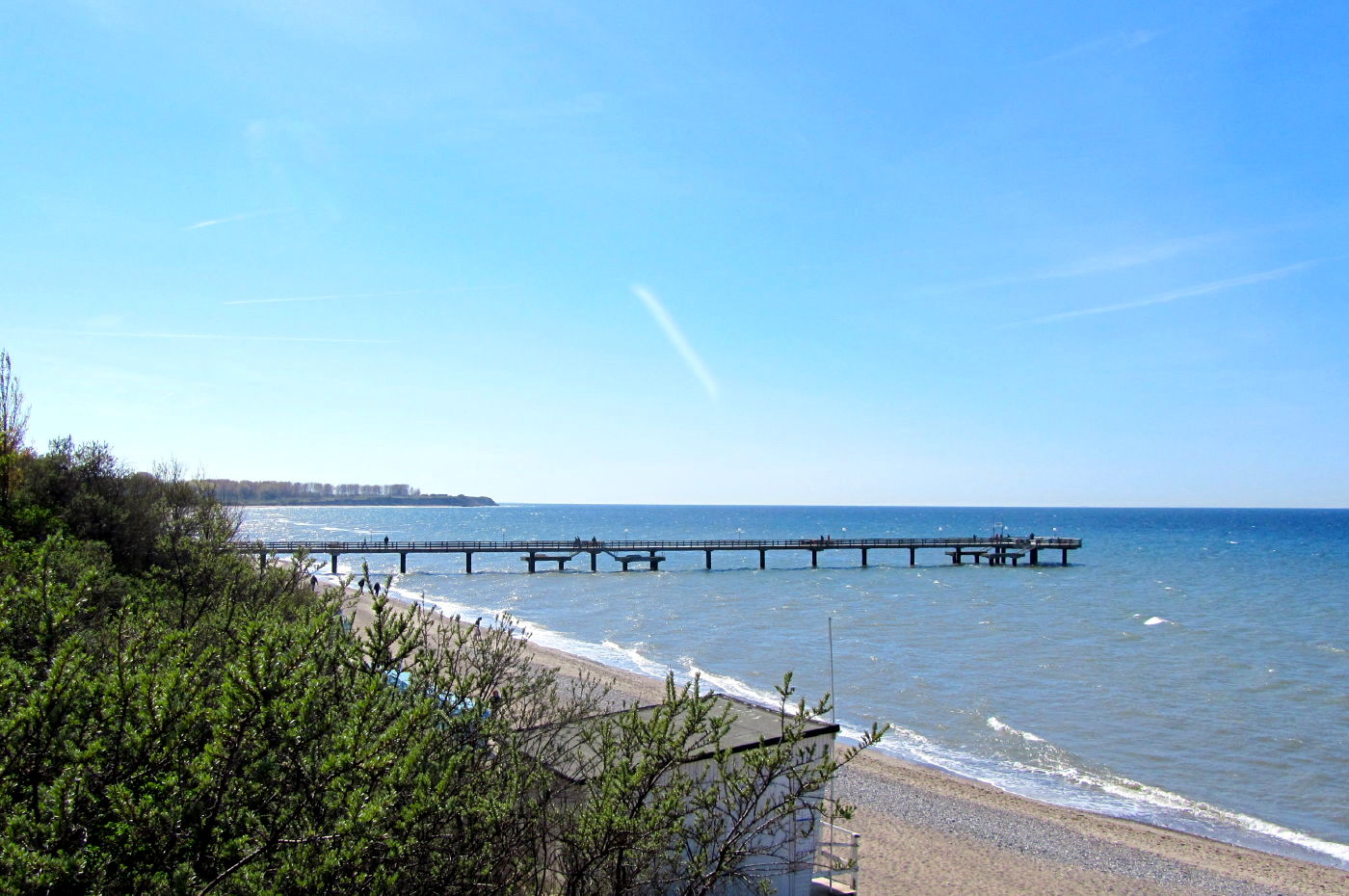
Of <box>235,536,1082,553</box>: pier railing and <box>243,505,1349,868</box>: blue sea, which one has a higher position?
<box>235,536,1082,553</box>: pier railing

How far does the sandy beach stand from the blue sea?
107 centimetres

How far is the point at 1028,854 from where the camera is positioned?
15.4 metres

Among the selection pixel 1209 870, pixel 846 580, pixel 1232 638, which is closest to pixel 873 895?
pixel 1209 870

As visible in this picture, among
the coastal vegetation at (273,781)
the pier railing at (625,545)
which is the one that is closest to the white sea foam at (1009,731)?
the coastal vegetation at (273,781)

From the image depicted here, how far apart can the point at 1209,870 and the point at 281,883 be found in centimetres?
1692

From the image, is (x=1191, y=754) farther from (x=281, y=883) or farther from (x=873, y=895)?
(x=281, y=883)

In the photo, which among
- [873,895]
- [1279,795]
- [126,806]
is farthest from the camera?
[1279,795]

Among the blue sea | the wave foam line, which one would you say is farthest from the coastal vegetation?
the wave foam line

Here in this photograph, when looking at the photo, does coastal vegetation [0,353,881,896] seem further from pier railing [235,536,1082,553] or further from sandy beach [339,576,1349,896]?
pier railing [235,536,1082,553]

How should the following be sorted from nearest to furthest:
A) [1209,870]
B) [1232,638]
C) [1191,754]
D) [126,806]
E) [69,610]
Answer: [126,806]
[69,610]
[1209,870]
[1191,754]
[1232,638]

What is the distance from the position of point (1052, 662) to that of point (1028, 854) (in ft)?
61.3

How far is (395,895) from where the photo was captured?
3.93 m

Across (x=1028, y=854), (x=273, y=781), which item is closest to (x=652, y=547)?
(x=1028, y=854)

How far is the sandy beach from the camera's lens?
14.2 m
